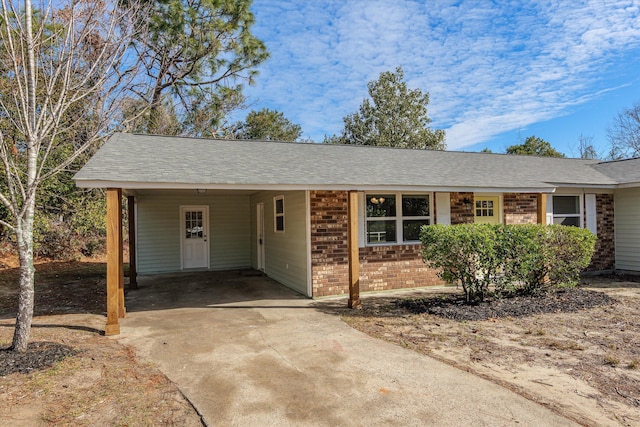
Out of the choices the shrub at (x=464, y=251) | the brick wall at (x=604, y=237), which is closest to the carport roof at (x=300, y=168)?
the brick wall at (x=604, y=237)

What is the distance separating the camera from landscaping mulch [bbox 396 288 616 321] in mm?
6641

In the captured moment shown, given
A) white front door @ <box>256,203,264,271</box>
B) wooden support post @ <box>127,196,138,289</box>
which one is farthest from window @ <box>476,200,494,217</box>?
wooden support post @ <box>127,196,138,289</box>

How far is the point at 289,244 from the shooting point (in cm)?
945

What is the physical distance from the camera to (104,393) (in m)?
3.75

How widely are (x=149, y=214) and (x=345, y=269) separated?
23.8 ft

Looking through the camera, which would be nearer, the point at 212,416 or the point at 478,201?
the point at 212,416

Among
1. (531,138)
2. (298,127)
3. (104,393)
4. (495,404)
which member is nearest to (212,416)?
(104,393)

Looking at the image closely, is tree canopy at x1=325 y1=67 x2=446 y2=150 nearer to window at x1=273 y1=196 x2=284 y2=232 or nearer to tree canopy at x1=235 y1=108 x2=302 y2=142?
tree canopy at x1=235 y1=108 x2=302 y2=142

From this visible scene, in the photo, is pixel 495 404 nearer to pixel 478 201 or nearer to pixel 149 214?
pixel 478 201

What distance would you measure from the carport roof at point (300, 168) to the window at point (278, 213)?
1319 millimetres

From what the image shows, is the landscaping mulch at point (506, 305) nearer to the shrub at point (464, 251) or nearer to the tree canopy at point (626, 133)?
the shrub at point (464, 251)

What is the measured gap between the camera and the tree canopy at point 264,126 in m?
24.8

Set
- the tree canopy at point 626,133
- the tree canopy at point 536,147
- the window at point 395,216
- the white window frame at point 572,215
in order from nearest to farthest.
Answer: the window at point 395,216 → the white window frame at point 572,215 → the tree canopy at point 626,133 → the tree canopy at point 536,147

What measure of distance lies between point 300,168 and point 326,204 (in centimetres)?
98
